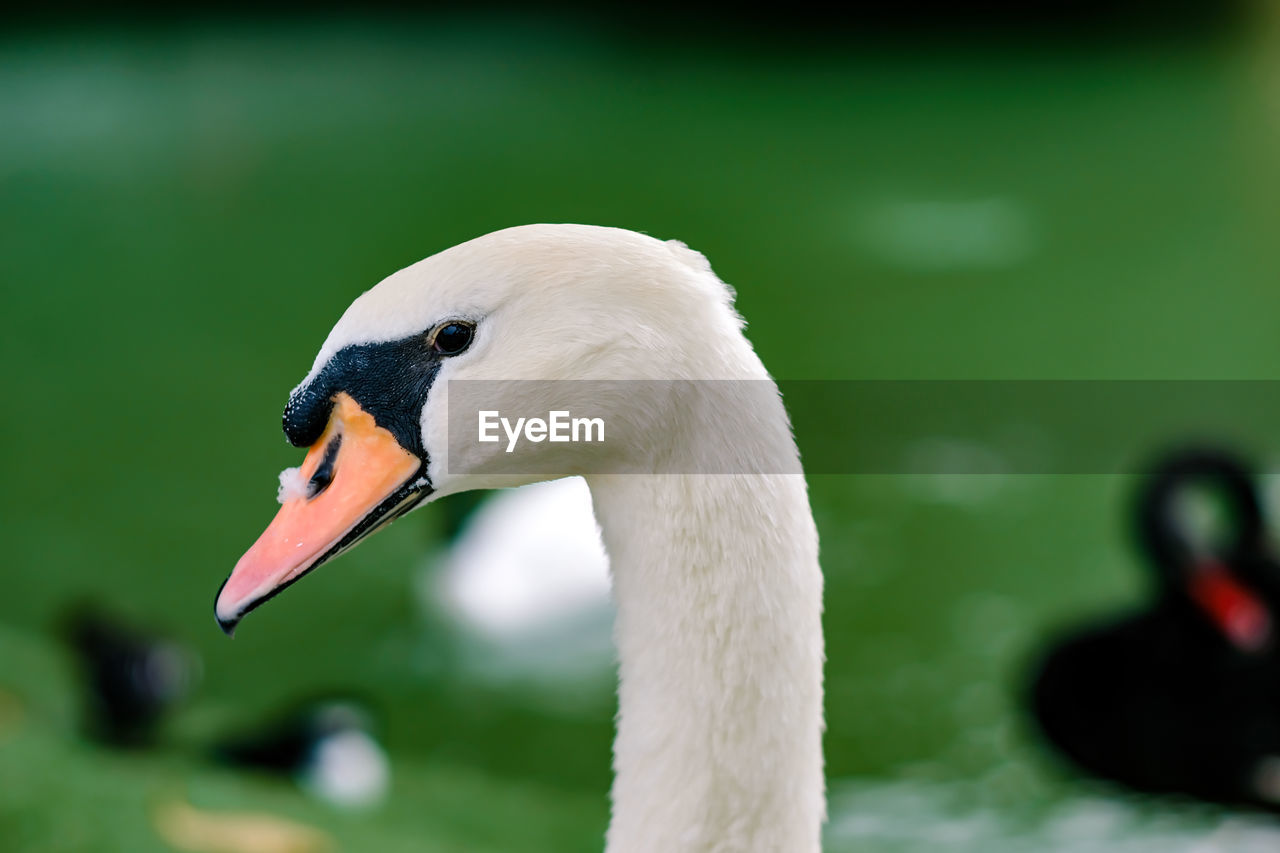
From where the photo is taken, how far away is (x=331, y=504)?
0.60m

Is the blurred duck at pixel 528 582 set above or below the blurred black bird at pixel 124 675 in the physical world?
above

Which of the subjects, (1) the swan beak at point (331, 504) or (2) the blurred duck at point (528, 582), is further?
(2) the blurred duck at point (528, 582)

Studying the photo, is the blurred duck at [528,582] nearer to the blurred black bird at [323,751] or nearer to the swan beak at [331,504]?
the blurred black bird at [323,751]

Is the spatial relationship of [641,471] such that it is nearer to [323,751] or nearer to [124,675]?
[323,751]

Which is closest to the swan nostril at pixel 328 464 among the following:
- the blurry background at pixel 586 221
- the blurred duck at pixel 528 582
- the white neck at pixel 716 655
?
the white neck at pixel 716 655

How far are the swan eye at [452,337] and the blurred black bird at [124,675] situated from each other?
1.52m

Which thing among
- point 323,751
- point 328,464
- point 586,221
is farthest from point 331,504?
point 586,221

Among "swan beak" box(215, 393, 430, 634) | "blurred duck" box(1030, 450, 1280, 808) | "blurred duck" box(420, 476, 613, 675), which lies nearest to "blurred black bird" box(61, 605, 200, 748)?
"blurred duck" box(420, 476, 613, 675)

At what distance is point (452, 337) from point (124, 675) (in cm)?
154

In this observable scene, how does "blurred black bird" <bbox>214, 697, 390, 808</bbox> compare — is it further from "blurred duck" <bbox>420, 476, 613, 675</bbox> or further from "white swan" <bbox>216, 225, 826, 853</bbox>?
"white swan" <bbox>216, 225, 826, 853</bbox>

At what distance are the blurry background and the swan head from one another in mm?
1237

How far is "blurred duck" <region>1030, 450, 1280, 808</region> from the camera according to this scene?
1.86 meters

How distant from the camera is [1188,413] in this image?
2.73m

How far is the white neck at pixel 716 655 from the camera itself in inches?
23.7
